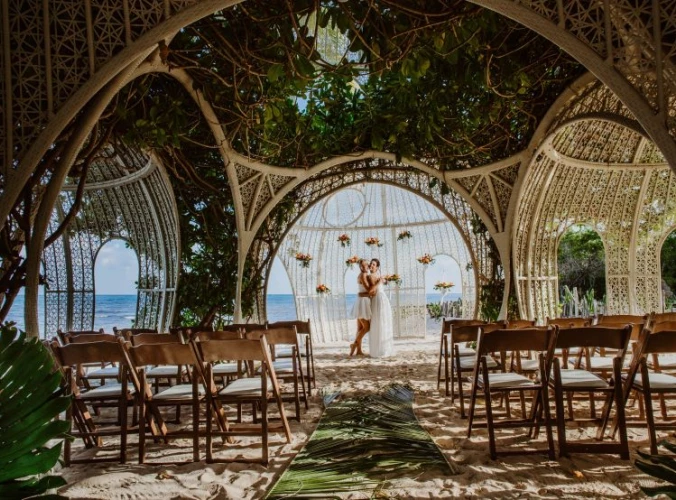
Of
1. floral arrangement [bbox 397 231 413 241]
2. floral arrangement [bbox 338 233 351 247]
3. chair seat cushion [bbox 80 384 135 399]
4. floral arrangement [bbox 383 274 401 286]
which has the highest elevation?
floral arrangement [bbox 397 231 413 241]

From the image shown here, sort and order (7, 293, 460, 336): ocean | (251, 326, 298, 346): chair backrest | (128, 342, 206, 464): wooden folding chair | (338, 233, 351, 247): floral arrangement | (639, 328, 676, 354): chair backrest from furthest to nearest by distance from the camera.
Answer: (7, 293, 460, 336): ocean
(338, 233, 351, 247): floral arrangement
(251, 326, 298, 346): chair backrest
(128, 342, 206, 464): wooden folding chair
(639, 328, 676, 354): chair backrest

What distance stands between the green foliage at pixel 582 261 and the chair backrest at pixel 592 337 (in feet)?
83.1

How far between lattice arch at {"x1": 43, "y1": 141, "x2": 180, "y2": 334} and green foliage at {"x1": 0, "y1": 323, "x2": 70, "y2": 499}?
17.4ft

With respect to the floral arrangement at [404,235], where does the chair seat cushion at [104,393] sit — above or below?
below

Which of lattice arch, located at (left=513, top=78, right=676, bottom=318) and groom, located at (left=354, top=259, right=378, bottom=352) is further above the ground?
lattice arch, located at (left=513, top=78, right=676, bottom=318)

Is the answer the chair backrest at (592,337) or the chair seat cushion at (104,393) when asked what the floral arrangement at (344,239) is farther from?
the chair backrest at (592,337)

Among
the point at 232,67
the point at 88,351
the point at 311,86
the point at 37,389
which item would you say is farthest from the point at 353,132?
→ the point at 37,389

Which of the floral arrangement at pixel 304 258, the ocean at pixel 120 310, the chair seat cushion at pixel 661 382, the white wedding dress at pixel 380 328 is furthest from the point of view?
the ocean at pixel 120 310

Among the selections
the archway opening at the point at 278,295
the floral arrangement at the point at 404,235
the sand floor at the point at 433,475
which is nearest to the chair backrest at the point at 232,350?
the sand floor at the point at 433,475

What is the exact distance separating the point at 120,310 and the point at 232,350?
37.2 m

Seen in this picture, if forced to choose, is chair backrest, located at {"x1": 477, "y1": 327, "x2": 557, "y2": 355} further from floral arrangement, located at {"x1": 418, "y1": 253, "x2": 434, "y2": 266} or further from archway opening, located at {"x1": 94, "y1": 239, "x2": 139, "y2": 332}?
archway opening, located at {"x1": 94, "y1": 239, "x2": 139, "y2": 332}

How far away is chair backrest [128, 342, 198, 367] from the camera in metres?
3.36

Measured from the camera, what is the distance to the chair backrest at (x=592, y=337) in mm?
3305

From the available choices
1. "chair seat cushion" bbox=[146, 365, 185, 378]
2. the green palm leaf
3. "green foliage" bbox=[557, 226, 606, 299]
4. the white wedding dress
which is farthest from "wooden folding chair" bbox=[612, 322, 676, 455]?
"green foliage" bbox=[557, 226, 606, 299]
